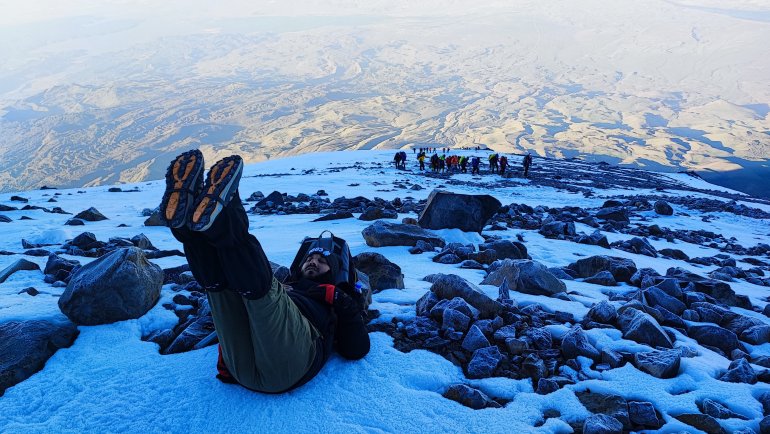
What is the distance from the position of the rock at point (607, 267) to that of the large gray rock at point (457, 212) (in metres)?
3.01

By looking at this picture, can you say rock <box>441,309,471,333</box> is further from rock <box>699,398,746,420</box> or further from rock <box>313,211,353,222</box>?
rock <box>313,211,353,222</box>

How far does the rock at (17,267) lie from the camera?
544 centimetres

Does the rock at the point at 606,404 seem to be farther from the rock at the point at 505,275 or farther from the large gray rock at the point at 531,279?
the rock at the point at 505,275

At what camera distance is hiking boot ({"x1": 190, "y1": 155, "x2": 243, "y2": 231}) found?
234 cm

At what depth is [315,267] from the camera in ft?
13.8

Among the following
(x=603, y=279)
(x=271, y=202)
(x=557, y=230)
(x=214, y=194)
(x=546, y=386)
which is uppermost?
(x=214, y=194)

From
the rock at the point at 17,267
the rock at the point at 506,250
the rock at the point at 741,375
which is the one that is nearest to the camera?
the rock at the point at 741,375

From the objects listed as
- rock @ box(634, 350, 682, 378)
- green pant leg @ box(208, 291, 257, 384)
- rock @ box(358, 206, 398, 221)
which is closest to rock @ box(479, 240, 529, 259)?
rock @ box(634, 350, 682, 378)

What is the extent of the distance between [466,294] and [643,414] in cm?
200

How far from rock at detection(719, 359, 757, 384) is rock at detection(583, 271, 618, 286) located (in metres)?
2.96

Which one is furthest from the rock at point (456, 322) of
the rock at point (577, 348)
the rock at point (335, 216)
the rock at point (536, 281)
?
the rock at point (335, 216)

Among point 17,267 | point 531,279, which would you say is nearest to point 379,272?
point 531,279

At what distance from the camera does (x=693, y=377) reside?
138 inches

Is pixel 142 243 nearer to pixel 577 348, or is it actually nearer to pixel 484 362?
pixel 484 362
